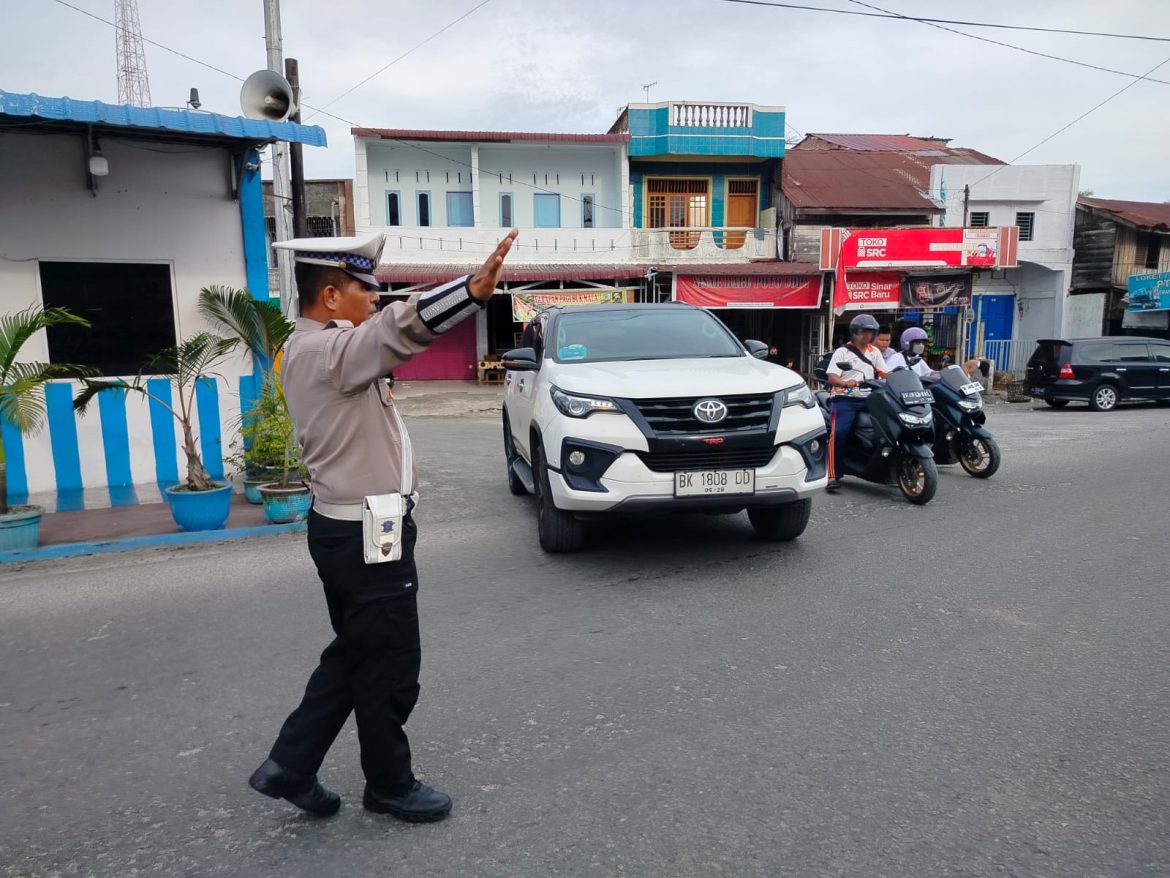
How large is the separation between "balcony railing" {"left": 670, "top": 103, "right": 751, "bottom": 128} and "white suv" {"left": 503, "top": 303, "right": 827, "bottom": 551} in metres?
19.3

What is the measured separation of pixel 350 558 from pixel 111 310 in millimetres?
7144

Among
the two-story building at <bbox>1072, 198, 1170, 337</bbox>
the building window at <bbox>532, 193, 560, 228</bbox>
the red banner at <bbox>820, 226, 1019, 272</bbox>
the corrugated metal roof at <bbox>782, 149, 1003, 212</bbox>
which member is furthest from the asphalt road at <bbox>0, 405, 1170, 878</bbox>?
the two-story building at <bbox>1072, 198, 1170, 337</bbox>

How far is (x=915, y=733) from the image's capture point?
10.4 ft

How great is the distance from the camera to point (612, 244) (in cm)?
2372

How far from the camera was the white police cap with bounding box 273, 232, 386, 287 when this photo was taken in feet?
8.23

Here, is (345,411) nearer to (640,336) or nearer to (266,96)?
(640,336)

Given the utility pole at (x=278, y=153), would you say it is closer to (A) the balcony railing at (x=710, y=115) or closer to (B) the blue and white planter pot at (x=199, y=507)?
(B) the blue and white planter pot at (x=199, y=507)

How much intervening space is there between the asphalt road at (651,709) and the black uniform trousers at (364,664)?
0.25 m

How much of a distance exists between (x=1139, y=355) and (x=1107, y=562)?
15738mm

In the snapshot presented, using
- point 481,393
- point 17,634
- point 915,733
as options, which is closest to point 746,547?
point 915,733

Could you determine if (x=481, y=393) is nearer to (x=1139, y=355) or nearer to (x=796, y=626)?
(x=1139, y=355)

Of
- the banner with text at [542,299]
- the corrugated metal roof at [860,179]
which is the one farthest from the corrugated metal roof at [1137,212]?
the banner with text at [542,299]

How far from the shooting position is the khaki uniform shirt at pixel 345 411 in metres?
2.33

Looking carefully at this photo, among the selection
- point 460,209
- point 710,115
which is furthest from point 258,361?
point 710,115
